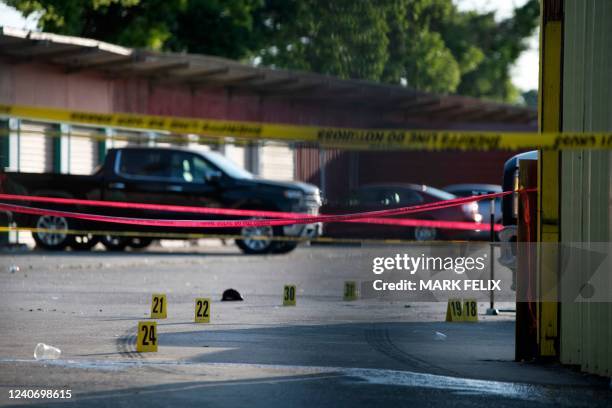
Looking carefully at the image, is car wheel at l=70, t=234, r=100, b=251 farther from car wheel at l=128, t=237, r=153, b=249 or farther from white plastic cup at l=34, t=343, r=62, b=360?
white plastic cup at l=34, t=343, r=62, b=360

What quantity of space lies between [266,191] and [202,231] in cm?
138

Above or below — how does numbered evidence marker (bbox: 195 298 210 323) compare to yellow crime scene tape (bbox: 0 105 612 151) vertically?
below

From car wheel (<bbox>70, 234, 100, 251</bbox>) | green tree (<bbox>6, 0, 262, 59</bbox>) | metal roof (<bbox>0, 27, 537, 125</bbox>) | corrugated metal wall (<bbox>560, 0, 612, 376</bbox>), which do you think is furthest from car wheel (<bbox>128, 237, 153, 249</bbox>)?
corrugated metal wall (<bbox>560, 0, 612, 376</bbox>)

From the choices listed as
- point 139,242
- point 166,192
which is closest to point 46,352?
point 166,192

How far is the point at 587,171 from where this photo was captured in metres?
9.25

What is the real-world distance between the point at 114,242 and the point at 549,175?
18.4m

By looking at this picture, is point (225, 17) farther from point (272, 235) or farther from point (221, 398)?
point (221, 398)

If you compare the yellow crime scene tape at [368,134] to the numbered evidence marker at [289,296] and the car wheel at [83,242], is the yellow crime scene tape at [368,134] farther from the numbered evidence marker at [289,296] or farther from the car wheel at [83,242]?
the car wheel at [83,242]

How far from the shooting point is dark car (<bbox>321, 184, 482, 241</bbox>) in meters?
31.8

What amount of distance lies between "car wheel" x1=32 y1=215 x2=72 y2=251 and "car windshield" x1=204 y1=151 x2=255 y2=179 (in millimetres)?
2988

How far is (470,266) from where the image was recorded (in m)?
19.6

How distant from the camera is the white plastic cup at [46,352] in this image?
9289mm

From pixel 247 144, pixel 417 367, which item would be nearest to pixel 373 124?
pixel 247 144

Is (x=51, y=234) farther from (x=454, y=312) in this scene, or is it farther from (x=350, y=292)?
(x=454, y=312)
